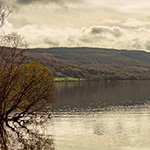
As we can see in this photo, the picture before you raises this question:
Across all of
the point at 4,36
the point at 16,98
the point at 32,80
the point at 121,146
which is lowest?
the point at 121,146

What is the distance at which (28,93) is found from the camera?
5844 centimetres

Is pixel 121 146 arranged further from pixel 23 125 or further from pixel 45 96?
pixel 23 125

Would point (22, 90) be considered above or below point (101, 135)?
above

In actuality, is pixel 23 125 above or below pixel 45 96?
below

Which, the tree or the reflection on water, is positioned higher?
the tree

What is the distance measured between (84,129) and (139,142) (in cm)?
1626

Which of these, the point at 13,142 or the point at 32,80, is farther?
the point at 32,80

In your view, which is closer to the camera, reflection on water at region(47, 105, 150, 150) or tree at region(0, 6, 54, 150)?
reflection on water at region(47, 105, 150, 150)

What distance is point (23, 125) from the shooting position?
211 feet

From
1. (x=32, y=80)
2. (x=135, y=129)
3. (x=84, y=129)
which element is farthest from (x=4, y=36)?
(x=135, y=129)

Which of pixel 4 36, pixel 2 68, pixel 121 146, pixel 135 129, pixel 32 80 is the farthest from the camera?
pixel 135 129

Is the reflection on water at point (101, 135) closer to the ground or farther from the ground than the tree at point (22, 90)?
closer to the ground

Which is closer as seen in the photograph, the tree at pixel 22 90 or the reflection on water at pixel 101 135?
the reflection on water at pixel 101 135

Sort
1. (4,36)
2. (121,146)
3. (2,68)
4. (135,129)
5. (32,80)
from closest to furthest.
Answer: (4,36) → (121,146) → (2,68) → (32,80) → (135,129)
